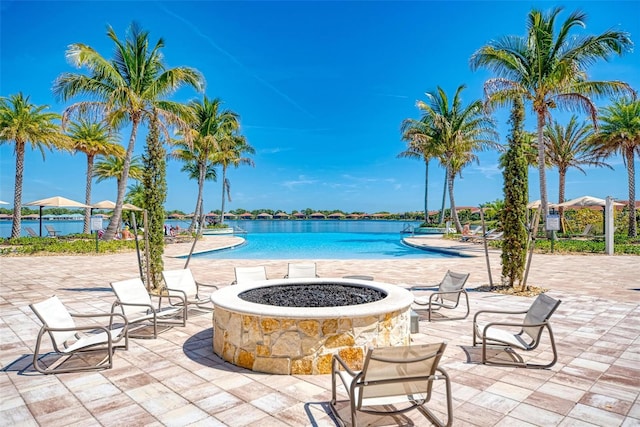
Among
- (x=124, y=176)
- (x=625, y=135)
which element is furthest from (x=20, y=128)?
(x=625, y=135)

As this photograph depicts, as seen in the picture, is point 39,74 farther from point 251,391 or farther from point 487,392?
point 487,392

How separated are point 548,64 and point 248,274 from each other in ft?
53.0

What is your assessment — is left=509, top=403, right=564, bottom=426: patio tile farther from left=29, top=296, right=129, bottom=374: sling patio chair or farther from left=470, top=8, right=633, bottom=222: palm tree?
left=470, top=8, right=633, bottom=222: palm tree

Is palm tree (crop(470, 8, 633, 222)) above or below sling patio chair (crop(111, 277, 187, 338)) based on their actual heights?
above

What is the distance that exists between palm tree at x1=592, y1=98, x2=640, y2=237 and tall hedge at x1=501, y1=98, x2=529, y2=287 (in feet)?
59.3

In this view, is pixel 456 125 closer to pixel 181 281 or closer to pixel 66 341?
pixel 181 281

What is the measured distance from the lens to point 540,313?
4418 mm

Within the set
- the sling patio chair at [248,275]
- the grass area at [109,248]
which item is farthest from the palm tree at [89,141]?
the sling patio chair at [248,275]

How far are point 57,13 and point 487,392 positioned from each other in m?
17.1

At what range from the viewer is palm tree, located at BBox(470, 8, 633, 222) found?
1545cm

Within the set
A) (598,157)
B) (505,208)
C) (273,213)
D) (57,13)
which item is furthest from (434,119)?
(273,213)

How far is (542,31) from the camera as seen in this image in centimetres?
1559

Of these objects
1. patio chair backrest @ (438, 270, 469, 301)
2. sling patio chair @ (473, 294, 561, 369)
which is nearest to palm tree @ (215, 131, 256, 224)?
patio chair backrest @ (438, 270, 469, 301)

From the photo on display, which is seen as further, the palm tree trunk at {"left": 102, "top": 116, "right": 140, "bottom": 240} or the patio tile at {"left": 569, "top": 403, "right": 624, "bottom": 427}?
the palm tree trunk at {"left": 102, "top": 116, "right": 140, "bottom": 240}
